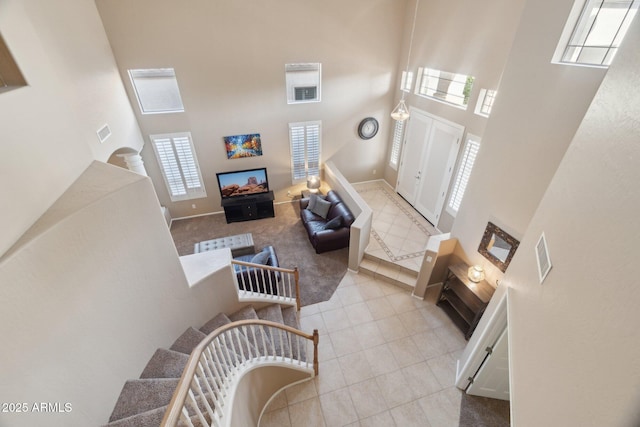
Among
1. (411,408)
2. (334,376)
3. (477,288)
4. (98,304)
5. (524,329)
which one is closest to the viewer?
(524,329)

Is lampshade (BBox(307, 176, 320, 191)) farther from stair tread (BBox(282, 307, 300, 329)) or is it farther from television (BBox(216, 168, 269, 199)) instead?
stair tread (BBox(282, 307, 300, 329))

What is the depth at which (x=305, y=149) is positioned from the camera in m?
7.89

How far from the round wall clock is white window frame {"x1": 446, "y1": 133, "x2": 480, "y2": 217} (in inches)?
124

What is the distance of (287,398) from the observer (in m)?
3.86

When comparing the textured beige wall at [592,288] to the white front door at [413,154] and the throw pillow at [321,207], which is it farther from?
the throw pillow at [321,207]

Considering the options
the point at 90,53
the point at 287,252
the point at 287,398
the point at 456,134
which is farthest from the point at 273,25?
the point at 287,398

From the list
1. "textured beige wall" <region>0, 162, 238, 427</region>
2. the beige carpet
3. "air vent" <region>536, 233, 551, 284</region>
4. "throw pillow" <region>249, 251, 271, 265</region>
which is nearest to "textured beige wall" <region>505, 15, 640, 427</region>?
"air vent" <region>536, 233, 551, 284</region>

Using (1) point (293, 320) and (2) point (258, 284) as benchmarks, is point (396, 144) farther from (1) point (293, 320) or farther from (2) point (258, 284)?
(1) point (293, 320)

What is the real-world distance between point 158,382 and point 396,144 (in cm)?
752

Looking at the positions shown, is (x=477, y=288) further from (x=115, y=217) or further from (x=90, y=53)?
(x=90, y=53)

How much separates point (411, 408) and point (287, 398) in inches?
66.6

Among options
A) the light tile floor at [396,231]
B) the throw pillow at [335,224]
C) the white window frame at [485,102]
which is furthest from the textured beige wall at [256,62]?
the white window frame at [485,102]

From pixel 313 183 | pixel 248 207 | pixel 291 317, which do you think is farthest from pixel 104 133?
pixel 313 183

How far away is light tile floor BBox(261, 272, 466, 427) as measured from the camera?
369cm
